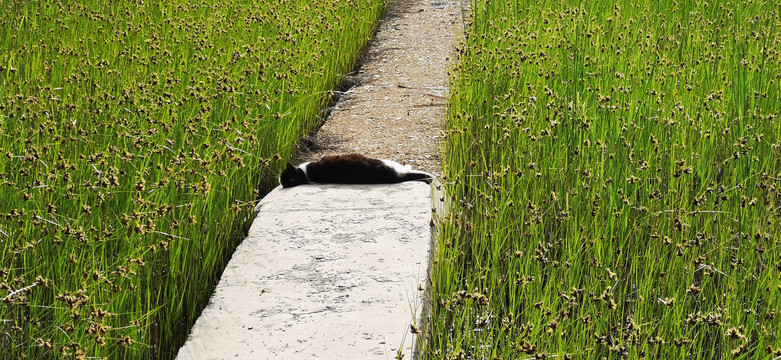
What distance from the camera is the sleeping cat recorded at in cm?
377

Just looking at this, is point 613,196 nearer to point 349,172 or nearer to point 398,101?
point 349,172

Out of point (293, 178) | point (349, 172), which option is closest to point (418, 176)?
point (349, 172)

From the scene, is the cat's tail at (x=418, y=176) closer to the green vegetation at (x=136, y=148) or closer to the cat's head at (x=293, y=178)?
the cat's head at (x=293, y=178)

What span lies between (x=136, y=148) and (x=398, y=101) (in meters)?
2.17

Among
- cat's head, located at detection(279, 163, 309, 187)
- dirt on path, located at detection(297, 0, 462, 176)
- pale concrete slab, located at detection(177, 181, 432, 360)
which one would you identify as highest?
dirt on path, located at detection(297, 0, 462, 176)

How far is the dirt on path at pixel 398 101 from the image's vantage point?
4.56 metres

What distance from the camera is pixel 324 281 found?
286 cm

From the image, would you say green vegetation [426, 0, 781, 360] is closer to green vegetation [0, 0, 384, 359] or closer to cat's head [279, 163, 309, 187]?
cat's head [279, 163, 309, 187]

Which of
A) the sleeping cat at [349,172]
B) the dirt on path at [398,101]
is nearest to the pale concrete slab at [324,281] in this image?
the sleeping cat at [349,172]

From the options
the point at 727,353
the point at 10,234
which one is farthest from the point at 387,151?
the point at 727,353

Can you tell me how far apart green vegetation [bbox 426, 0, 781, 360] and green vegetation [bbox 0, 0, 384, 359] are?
0.89m

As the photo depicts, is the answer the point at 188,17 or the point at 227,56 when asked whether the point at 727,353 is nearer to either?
the point at 227,56

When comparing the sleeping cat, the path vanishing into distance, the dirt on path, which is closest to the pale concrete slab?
the path vanishing into distance

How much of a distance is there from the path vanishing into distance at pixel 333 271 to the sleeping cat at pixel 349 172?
0.19 feet
